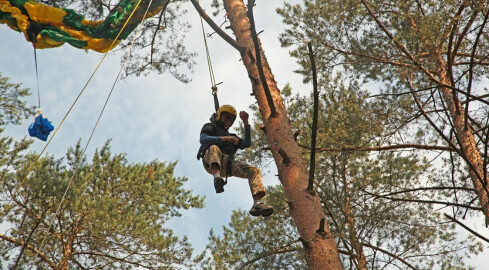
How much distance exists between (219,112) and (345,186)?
4.54m

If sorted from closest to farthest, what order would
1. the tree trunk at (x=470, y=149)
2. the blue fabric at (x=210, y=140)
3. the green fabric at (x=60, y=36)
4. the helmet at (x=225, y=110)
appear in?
the blue fabric at (x=210, y=140), the helmet at (x=225, y=110), the green fabric at (x=60, y=36), the tree trunk at (x=470, y=149)

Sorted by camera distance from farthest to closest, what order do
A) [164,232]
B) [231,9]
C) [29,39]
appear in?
[164,232], [29,39], [231,9]

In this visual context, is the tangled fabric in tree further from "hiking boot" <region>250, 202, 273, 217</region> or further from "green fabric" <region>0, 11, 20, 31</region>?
"hiking boot" <region>250, 202, 273, 217</region>

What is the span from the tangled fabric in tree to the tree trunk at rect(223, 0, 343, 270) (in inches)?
86.7

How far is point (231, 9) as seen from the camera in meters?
5.11

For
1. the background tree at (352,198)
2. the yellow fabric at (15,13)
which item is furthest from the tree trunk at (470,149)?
Answer: the yellow fabric at (15,13)

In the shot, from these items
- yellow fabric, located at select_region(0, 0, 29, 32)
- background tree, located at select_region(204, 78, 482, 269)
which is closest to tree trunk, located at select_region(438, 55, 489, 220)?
background tree, located at select_region(204, 78, 482, 269)

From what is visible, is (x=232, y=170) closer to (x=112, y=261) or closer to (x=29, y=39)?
(x=29, y=39)

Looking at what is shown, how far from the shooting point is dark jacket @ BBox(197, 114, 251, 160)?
4610mm

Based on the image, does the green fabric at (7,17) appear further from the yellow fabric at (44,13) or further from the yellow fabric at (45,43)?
the yellow fabric at (45,43)

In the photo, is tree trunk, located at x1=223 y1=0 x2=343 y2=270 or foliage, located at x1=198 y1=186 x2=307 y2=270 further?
foliage, located at x1=198 y1=186 x2=307 y2=270

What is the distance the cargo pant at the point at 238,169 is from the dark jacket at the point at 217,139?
7cm

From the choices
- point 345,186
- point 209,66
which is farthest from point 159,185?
point 209,66

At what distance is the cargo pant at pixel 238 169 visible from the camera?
14.4ft
